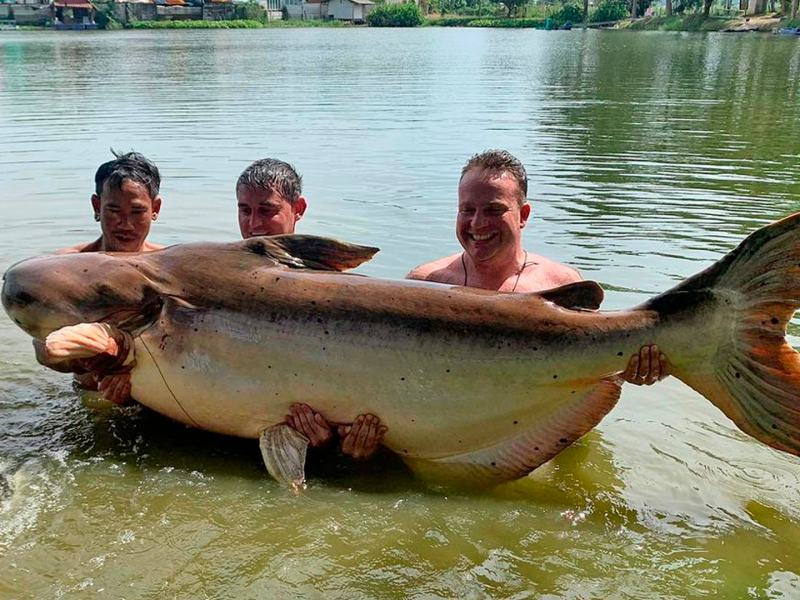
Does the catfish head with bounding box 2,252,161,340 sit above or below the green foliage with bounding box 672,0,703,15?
below

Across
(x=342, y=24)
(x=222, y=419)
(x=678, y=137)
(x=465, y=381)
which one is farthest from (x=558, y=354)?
(x=342, y=24)

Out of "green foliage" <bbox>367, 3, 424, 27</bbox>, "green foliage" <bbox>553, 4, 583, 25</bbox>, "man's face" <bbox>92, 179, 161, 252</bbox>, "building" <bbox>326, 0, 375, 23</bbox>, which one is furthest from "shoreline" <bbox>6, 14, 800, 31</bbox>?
"man's face" <bbox>92, 179, 161, 252</bbox>

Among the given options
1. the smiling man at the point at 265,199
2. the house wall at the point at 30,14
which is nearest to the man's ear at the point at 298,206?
the smiling man at the point at 265,199

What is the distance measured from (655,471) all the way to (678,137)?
34.7ft

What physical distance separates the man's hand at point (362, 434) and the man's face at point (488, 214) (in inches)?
43.6

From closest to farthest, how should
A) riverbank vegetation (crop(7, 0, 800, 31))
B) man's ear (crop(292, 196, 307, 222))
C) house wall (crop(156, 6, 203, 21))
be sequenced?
man's ear (crop(292, 196, 307, 222)) < riverbank vegetation (crop(7, 0, 800, 31)) < house wall (crop(156, 6, 203, 21))

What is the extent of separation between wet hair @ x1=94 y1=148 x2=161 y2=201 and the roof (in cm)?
8606

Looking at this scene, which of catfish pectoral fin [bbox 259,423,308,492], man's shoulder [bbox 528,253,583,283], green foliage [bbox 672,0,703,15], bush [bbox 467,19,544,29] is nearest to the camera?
catfish pectoral fin [bbox 259,423,308,492]

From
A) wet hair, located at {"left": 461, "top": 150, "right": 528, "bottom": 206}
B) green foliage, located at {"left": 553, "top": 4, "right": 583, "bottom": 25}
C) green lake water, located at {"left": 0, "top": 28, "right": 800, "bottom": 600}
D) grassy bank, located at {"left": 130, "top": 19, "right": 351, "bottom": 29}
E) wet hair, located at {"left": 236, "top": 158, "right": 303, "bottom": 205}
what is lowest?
green lake water, located at {"left": 0, "top": 28, "right": 800, "bottom": 600}

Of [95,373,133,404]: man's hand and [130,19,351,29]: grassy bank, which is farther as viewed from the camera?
[130,19,351,29]: grassy bank

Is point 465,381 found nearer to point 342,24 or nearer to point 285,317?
point 285,317

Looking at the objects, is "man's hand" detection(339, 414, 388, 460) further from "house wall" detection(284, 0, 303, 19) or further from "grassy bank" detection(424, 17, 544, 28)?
"house wall" detection(284, 0, 303, 19)

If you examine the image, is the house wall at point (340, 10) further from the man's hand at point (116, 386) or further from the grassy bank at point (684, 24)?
the man's hand at point (116, 386)

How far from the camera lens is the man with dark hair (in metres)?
4.24
